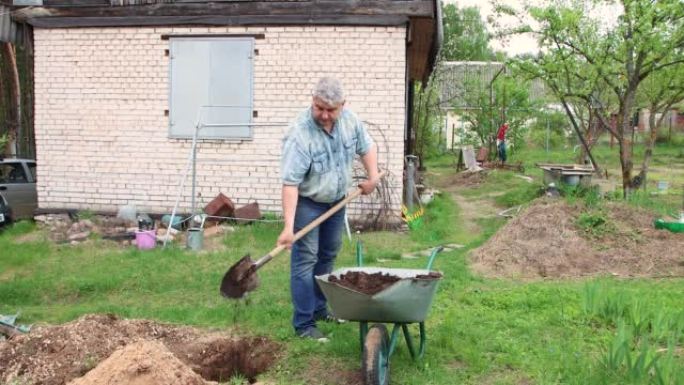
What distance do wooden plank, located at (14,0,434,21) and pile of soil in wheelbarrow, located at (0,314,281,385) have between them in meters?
5.96

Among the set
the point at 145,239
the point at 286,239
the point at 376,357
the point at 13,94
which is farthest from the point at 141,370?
the point at 13,94

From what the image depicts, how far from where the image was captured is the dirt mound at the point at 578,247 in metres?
7.31

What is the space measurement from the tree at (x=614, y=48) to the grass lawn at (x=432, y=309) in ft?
7.91

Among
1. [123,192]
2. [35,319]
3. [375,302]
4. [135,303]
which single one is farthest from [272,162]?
[375,302]

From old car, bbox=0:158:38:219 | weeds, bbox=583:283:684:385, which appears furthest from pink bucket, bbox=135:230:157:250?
weeds, bbox=583:283:684:385

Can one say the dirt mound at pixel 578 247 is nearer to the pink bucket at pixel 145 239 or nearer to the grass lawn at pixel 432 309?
the grass lawn at pixel 432 309

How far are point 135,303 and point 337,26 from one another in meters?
5.16

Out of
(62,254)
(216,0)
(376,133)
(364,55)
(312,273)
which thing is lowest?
(62,254)

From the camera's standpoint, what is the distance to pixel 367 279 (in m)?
4.17

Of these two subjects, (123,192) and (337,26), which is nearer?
(337,26)

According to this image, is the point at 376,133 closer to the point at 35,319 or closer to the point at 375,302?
the point at 35,319

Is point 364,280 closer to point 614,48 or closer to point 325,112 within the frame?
point 325,112

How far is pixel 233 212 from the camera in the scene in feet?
32.1

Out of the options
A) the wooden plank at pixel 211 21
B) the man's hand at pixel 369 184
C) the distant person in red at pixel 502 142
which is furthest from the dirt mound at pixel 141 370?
the distant person in red at pixel 502 142
